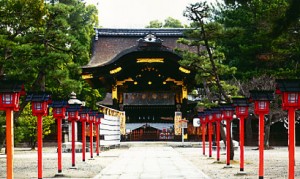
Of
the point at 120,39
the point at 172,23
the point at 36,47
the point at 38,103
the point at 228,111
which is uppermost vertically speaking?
the point at 172,23

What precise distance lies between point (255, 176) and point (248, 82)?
22318mm

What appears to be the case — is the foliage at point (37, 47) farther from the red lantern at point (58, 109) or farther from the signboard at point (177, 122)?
the signboard at point (177, 122)

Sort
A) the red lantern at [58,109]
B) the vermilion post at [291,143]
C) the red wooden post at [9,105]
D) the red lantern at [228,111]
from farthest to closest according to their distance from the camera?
the red lantern at [228,111] < the red lantern at [58,109] < the vermilion post at [291,143] < the red wooden post at [9,105]

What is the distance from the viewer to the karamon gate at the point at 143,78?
136ft

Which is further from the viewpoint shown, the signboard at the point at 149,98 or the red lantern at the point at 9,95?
the signboard at the point at 149,98

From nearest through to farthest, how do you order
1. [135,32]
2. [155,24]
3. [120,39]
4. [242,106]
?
[242,106], [120,39], [135,32], [155,24]

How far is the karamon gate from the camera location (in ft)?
136

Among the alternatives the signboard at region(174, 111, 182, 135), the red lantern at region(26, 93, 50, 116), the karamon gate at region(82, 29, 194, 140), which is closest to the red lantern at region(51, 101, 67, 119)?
the red lantern at region(26, 93, 50, 116)

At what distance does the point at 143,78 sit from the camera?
46.1 meters

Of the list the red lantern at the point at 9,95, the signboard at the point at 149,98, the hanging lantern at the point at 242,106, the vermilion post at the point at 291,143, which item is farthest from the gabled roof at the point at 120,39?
the vermilion post at the point at 291,143

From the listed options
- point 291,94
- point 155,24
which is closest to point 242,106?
point 291,94

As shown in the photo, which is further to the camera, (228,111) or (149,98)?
(149,98)

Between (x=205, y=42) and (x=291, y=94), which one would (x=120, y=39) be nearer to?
(x=205, y=42)

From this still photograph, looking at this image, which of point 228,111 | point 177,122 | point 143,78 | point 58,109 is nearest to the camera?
point 58,109
